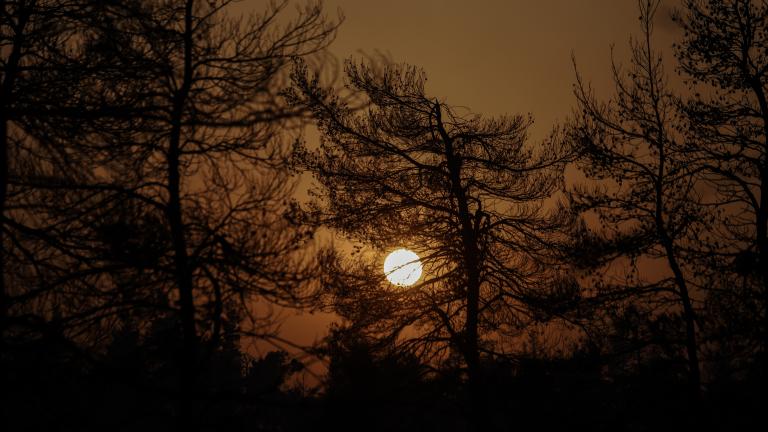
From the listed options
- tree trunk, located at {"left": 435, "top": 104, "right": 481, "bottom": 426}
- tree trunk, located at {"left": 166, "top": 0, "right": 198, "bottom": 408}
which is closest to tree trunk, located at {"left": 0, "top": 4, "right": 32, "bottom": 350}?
tree trunk, located at {"left": 166, "top": 0, "right": 198, "bottom": 408}

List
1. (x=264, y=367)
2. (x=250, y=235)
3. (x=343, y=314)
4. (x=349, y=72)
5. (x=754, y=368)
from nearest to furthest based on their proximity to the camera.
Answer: (x=250, y=235)
(x=754, y=368)
(x=343, y=314)
(x=349, y=72)
(x=264, y=367)

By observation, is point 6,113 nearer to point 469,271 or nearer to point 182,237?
point 182,237

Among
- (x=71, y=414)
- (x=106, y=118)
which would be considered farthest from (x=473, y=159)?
(x=71, y=414)

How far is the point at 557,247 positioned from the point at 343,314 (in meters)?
4.26

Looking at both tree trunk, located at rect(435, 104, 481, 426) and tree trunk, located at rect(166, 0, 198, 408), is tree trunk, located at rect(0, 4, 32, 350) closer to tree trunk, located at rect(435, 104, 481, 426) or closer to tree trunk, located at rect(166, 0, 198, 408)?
tree trunk, located at rect(166, 0, 198, 408)

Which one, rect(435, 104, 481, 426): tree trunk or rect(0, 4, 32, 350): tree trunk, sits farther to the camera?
rect(435, 104, 481, 426): tree trunk

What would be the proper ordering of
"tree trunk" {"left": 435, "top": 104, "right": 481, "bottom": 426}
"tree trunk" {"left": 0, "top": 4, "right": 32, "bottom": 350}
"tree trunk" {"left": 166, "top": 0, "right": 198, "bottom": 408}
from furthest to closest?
1. "tree trunk" {"left": 435, "top": 104, "right": 481, "bottom": 426}
2. "tree trunk" {"left": 166, "top": 0, "right": 198, "bottom": 408}
3. "tree trunk" {"left": 0, "top": 4, "right": 32, "bottom": 350}

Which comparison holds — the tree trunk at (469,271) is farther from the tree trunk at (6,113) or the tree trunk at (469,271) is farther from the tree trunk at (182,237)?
the tree trunk at (6,113)

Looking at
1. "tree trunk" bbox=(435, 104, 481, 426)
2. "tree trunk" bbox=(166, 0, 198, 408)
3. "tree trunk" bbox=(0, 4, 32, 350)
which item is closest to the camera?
"tree trunk" bbox=(0, 4, 32, 350)

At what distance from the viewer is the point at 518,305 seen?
12.0 meters

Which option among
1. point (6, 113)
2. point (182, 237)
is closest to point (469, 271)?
point (182, 237)

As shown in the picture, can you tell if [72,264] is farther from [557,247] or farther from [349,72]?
[557,247]

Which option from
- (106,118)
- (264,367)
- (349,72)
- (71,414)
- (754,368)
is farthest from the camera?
(264,367)

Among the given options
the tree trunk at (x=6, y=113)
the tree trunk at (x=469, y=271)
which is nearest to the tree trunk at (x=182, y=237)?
the tree trunk at (x=6, y=113)
